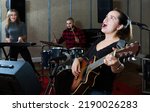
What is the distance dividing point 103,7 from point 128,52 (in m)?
4.71

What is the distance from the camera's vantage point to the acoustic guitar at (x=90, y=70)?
1629 mm

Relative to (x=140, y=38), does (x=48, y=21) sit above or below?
above

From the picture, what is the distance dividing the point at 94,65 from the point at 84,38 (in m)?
3.60

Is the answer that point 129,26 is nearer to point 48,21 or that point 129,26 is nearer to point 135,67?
point 135,67

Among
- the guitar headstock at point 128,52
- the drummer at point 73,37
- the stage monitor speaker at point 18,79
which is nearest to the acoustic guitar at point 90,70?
the guitar headstock at point 128,52

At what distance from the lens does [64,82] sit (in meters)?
2.03

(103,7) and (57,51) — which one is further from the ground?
(103,7)

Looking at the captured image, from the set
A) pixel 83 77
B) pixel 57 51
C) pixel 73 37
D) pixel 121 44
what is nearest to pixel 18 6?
pixel 73 37

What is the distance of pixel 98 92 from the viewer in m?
1.77

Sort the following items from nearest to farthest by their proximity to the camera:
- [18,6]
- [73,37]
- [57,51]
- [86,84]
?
1. [86,84]
2. [57,51]
3. [73,37]
4. [18,6]

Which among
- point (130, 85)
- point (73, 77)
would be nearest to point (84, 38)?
point (130, 85)

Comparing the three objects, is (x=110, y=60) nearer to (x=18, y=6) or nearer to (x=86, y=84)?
(x=86, y=84)

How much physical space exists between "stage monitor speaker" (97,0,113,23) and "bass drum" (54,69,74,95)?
13.9ft

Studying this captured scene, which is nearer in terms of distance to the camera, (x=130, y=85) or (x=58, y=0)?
(x=130, y=85)
